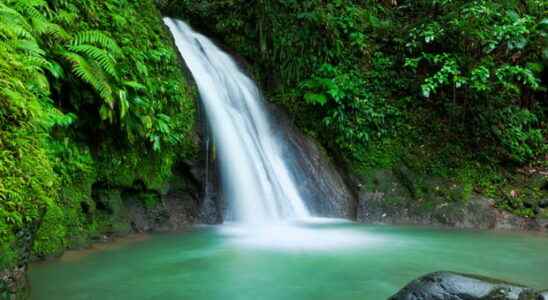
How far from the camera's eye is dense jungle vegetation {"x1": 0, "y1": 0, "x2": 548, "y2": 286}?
4.95m

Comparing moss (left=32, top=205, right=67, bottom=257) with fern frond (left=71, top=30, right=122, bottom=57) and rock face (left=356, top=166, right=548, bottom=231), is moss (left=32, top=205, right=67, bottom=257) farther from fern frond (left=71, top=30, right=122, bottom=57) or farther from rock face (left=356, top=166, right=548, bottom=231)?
rock face (left=356, top=166, right=548, bottom=231)

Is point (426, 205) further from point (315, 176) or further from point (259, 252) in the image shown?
point (259, 252)

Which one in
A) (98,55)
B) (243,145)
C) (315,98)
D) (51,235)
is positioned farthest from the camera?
(315,98)

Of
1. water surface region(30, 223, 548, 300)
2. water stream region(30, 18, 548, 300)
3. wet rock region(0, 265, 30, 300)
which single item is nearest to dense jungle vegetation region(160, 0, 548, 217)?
water stream region(30, 18, 548, 300)

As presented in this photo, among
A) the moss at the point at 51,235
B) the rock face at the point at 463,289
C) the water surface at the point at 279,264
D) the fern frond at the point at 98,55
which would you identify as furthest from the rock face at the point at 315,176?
the rock face at the point at 463,289

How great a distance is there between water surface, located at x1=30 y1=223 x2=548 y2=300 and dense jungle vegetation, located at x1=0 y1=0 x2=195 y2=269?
0.62 metres

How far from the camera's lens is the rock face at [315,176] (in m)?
7.98

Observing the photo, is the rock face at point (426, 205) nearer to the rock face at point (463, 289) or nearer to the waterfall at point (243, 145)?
the waterfall at point (243, 145)

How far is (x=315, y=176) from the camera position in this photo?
8250 mm

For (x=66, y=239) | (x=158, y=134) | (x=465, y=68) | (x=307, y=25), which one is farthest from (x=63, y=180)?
(x=465, y=68)

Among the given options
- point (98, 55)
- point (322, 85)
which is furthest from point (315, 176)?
point (98, 55)

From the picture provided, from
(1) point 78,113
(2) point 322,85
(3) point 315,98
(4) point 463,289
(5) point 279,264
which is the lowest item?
(5) point 279,264

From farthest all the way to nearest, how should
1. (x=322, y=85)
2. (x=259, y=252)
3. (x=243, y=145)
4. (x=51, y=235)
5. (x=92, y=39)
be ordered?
(x=322, y=85)
(x=243, y=145)
(x=259, y=252)
(x=92, y=39)
(x=51, y=235)

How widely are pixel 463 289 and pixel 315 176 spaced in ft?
17.7
